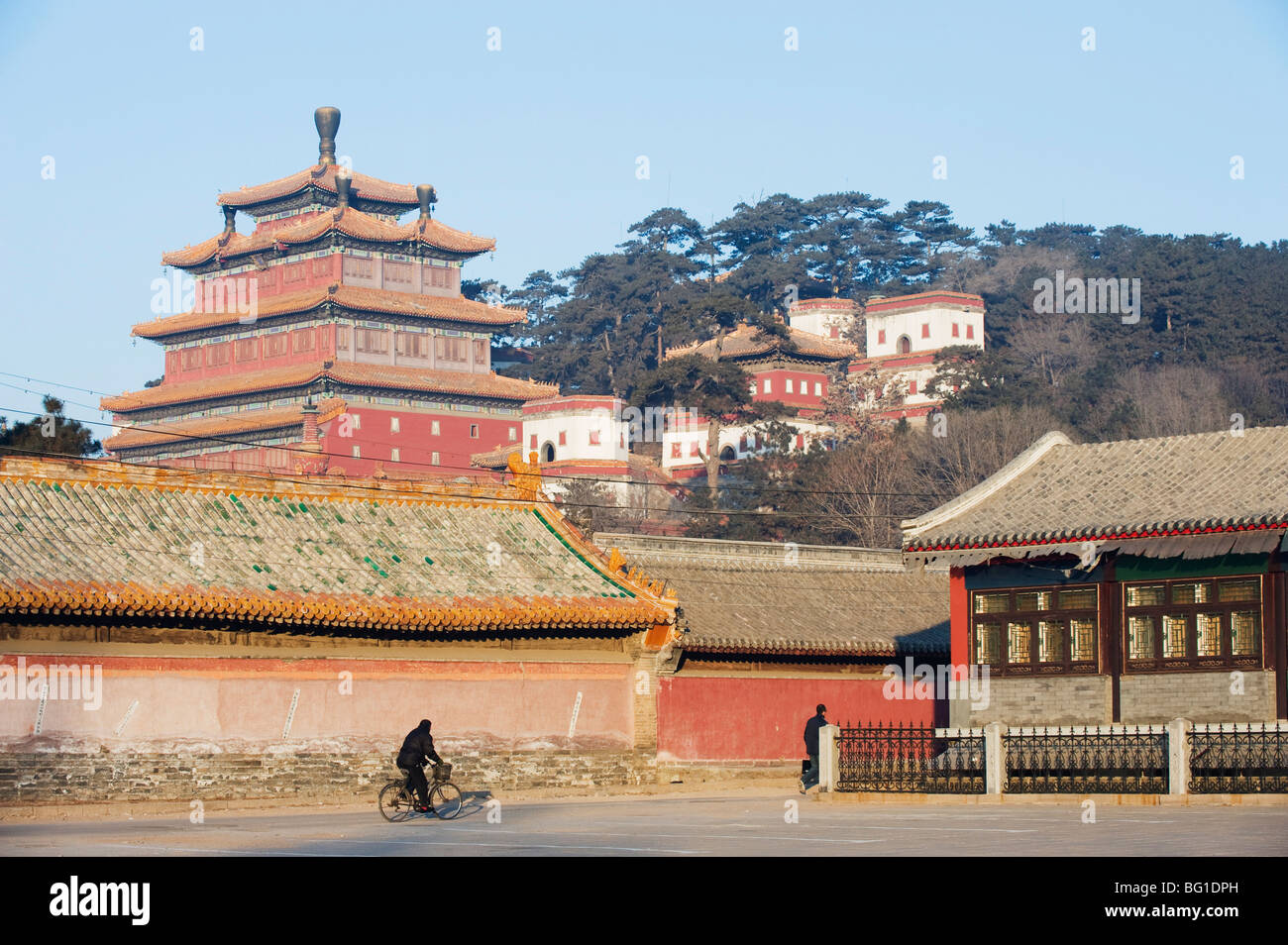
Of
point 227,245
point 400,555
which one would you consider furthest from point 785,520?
point 400,555

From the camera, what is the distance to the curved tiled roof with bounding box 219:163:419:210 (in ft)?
274

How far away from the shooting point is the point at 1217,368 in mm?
95312

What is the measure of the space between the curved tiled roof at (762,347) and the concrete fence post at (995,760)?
71.8m

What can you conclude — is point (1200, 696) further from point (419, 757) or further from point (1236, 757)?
point (419, 757)

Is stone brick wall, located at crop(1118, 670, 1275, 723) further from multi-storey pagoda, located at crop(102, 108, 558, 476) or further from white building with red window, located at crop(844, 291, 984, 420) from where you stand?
white building with red window, located at crop(844, 291, 984, 420)

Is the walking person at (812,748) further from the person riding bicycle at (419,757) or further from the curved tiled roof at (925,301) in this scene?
the curved tiled roof at (925,301)

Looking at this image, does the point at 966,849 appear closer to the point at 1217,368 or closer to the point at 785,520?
the point at 785,520

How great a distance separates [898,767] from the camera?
2622 cm

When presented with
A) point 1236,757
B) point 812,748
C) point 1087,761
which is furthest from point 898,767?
point 1236,757

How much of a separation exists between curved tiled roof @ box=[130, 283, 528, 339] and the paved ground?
2123 inches

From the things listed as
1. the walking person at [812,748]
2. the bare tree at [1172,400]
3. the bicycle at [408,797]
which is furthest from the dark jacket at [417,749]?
the bare tree at [1172,400]

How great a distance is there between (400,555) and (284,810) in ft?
18.5

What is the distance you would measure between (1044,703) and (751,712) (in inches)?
263

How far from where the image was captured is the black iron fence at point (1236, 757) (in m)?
23.9
